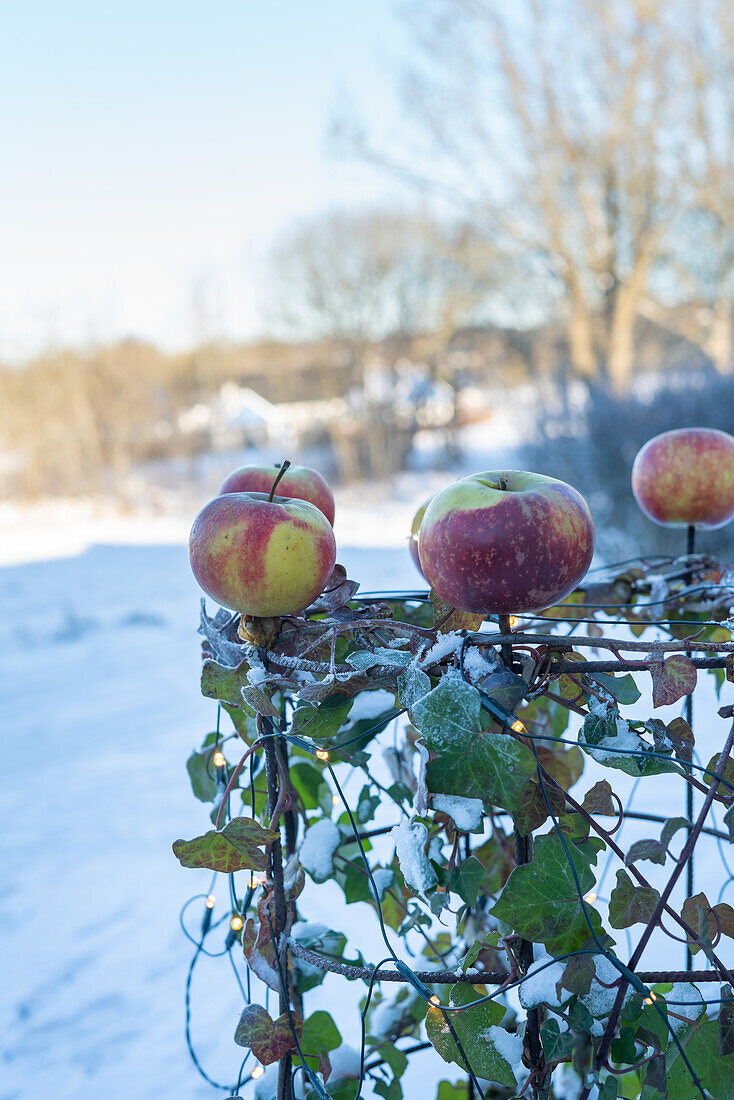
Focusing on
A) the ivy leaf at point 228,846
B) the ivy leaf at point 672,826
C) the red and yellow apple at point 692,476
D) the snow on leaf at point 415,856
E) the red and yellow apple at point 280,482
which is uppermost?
the red and yellow apple at point 280,482

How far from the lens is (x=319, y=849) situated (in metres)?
1.00

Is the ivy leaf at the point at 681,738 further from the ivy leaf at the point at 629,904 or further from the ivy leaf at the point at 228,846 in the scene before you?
the ivy leaf at the point at 228,846

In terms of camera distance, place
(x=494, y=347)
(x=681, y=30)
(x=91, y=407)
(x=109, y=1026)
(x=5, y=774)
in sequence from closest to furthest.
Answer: (x=109, y=1026), (x=5, y=774), (x=681, y=30), (x=91, y=407), (x=494, y=347)

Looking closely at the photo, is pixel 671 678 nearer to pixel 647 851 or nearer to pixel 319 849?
pixel 647 851

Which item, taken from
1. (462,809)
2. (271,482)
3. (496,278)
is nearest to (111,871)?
(271,482)

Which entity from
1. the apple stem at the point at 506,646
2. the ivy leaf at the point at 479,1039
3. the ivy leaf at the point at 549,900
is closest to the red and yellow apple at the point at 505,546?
the apple stem at the point at 506,646

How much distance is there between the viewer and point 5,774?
309cm

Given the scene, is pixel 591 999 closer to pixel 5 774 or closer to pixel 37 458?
pixel 5 774

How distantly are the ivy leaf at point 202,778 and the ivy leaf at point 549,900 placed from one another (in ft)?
1.47

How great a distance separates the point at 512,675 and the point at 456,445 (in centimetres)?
1163

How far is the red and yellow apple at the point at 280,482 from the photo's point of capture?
3.27 ft

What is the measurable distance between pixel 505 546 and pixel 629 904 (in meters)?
0.38

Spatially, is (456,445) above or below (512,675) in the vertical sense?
below

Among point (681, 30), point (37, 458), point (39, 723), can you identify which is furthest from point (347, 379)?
point (39, 723)
